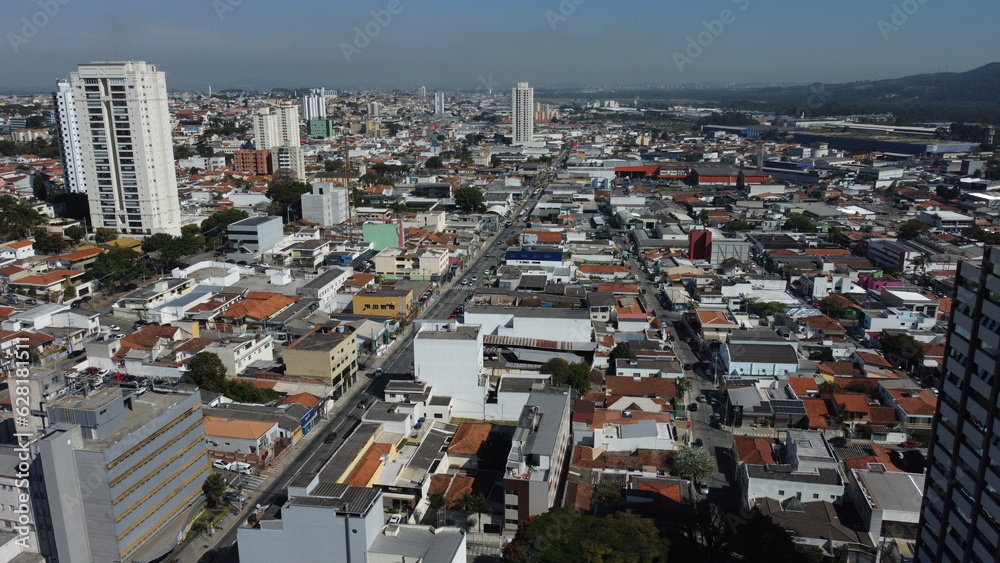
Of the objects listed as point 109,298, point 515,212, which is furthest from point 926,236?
point 109,298

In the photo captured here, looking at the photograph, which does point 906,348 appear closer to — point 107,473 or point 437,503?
point 437,503

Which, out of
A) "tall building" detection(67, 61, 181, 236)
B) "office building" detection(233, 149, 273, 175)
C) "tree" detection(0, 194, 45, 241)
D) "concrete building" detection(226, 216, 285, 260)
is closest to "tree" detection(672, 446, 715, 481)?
"concrete building" detection(226, 216, 285, 260)

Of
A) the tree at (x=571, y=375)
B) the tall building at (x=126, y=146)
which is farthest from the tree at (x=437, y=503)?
the tall building at (x=126, y=146)

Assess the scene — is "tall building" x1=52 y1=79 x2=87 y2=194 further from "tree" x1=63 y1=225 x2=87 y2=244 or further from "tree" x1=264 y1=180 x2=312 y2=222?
"tree" x1=264 y1=180 x2=312 y2=222

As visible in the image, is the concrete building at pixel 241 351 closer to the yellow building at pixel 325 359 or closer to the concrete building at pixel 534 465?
the yellow building at pixel 325 359

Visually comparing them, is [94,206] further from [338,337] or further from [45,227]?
[338,337]

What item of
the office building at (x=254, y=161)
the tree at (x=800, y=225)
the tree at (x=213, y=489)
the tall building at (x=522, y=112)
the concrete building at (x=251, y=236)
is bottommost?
the tree at (x=213, y=489)
